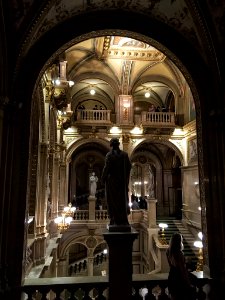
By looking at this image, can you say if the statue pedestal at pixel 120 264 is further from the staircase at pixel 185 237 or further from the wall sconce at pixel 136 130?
the wall sconce at pixel 136 130

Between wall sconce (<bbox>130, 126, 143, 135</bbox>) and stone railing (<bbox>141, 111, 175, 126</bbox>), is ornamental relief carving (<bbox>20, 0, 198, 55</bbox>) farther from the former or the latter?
wall sconce (<bbox>130, 126, 143, 135</bbox>)

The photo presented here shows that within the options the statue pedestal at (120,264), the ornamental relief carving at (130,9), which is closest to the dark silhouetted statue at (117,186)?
the statue pedestal at (120,264)

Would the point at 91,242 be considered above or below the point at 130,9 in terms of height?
below

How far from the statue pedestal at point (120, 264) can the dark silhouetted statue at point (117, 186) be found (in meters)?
0.24

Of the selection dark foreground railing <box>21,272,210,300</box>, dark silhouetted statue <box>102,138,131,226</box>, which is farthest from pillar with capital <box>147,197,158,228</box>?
dark silhouetted statue <box>102,138,131,226</box>

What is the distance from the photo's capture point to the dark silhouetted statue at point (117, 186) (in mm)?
4289

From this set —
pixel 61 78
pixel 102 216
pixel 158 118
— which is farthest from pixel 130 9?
pixel 102 216

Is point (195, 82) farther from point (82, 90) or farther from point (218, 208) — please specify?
point (82, 90)

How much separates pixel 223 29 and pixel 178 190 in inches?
704

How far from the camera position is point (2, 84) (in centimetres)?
469

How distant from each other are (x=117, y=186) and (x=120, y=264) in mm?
1210

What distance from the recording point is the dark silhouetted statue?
4.29 meters

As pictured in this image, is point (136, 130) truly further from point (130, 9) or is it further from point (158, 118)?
point (130, 9)

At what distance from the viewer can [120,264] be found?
4.16 meters
